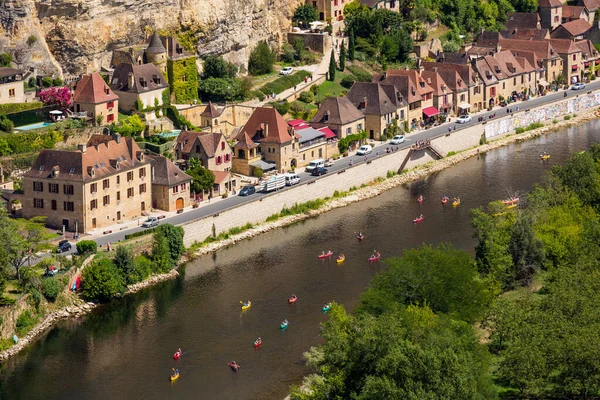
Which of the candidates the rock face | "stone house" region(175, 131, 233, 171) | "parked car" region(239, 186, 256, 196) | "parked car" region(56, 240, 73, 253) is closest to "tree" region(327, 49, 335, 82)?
the rock face

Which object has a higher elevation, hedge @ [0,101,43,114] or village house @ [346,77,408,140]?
hedge @ [0,101,43,114]

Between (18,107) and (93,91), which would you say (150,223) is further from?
(18,107)

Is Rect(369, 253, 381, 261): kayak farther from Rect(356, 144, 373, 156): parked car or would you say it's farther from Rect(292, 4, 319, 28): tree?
Rect(292, 4, 319, 28): tree

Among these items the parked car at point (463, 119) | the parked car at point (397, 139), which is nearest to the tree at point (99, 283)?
the parked car at point (397, 139)

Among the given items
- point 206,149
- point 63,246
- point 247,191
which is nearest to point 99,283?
point 63,246

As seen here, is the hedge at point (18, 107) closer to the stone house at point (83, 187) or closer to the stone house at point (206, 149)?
the stone house at point (206, 149)

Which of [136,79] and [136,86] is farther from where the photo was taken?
[136,79]

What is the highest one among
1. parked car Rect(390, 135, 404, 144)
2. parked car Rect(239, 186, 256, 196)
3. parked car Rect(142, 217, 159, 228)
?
parked car Rect(390, 135, 404, 144)
